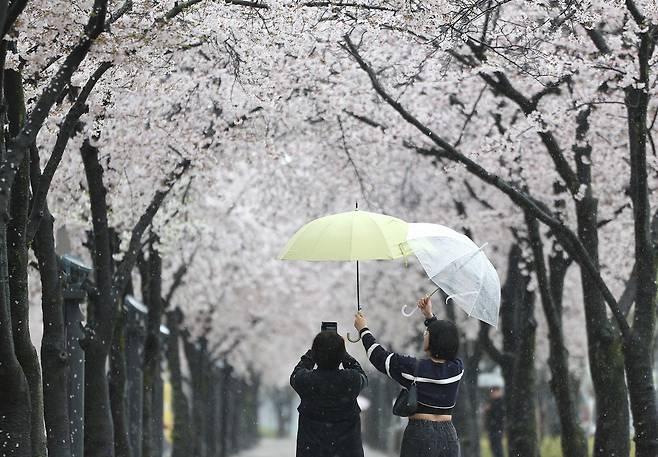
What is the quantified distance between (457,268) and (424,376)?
0.99 metres

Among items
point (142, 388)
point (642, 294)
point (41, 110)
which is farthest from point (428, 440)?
point (142, 388)

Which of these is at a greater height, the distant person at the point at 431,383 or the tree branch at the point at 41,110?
the tree branch at the point at 41,110

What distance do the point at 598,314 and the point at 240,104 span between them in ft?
16.4

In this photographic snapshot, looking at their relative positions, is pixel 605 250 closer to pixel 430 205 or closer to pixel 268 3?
pixel 430 205

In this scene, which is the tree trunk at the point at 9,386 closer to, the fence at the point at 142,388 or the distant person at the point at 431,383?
the distant person at the point at 431,383

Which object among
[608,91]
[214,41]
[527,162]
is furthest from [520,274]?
[214,41]

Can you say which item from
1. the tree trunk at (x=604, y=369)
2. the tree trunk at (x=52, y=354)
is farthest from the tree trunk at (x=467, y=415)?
the tree trunk at (x=52, y=354)

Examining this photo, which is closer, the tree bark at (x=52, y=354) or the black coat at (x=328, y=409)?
the black coat at (x=328, y=409)

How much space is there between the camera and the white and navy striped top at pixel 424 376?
7.98m

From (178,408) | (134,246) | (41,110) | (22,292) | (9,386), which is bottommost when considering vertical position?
(178,408)

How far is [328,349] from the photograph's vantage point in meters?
8.36

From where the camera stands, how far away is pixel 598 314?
14.7 metres

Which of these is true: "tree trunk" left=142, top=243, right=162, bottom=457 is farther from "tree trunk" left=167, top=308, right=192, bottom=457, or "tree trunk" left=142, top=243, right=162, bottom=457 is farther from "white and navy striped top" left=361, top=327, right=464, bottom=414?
"white and navy striped top" left=361, top=327, right=464, bottom=414

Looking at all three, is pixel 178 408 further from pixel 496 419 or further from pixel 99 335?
pixel 99 335
